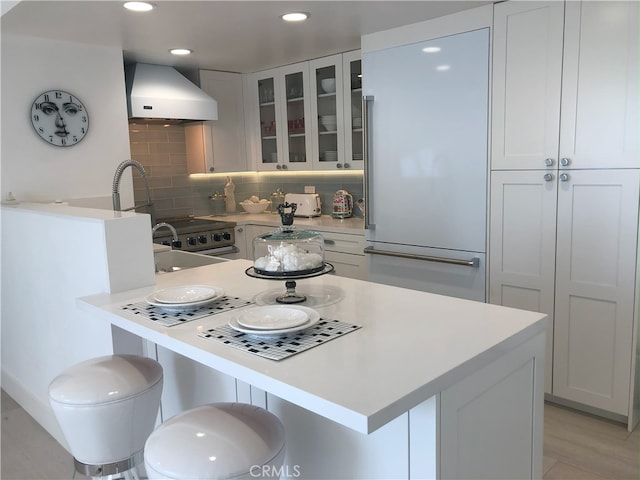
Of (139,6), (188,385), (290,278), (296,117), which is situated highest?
(139,6)

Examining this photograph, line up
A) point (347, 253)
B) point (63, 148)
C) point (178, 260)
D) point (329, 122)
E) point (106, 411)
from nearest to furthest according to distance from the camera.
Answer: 1. point (106, 411)
2. point (178, 260)
3. point (63, 148)
4. point (347, 253)
5. point (329, 122)

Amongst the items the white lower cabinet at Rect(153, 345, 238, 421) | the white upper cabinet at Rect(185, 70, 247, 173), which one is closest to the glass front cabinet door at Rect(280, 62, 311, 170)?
the white upper cabinet at Rect(185, 70, 247, 173)

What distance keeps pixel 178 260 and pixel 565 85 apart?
222cm

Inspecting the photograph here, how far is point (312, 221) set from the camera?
4.34 meters

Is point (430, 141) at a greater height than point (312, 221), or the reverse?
point (430, 141)

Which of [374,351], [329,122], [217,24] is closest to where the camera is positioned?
[374,351]

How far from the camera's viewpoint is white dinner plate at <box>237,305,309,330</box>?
55.9 inches

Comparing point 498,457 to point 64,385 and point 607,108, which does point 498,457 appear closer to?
point 64,385

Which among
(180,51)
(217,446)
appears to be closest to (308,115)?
(180,51)

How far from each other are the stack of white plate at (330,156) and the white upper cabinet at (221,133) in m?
0.97

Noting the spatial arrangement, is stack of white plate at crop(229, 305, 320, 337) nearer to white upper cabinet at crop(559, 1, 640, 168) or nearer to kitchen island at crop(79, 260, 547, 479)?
kitchen island at crop(79, 260, 547, 479)

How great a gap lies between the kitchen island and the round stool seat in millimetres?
130

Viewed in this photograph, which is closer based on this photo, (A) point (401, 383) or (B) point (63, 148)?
(A) point (401, 383)

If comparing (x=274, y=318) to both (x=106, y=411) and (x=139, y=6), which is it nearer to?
(x=106, y=411)
